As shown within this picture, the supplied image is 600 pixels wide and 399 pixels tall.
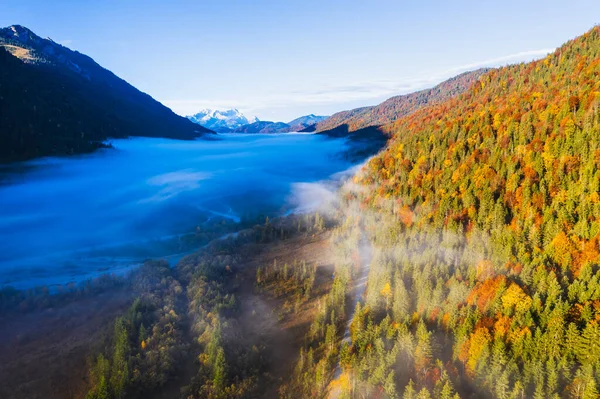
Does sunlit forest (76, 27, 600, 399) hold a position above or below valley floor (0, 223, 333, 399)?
above

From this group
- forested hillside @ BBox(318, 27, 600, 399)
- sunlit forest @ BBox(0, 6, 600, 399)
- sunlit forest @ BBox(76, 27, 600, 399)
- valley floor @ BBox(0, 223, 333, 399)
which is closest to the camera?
forested hillside @ BBox(318, 27, 600, 399)

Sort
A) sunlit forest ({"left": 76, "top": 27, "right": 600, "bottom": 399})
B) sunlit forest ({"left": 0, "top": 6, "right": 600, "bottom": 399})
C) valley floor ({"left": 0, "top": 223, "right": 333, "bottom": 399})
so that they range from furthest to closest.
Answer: valley floor ({"left": 0, "top": 223, "right": 333, "bottom": 399}), sunlit forest ({"left": 0, "top": 6, "right": 600, "bottom": 399}), sunlit forest ({"left": 76, "top": 27, "right": 600, "bottom": 399})

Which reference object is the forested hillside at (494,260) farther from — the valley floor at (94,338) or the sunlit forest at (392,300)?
the valley floor at (94,338)

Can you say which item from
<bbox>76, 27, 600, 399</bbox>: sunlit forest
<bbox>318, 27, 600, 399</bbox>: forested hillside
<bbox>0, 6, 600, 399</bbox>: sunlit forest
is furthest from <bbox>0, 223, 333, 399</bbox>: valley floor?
<bbox>318, 27, 600, 399</bbox>: forested hillside

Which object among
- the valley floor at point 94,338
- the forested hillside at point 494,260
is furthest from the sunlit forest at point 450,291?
the valley floor at point 94,338

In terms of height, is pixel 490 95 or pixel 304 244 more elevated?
pixel 490 95

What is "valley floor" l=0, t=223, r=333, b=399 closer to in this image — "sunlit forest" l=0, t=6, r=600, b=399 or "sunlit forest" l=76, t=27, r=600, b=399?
"sunlit forest" l=0, t=6, r=600, b=399

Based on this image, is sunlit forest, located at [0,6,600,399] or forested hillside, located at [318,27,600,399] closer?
forested hillside, located at [318,27,600,399]

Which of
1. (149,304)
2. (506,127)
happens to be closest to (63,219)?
(149,304)

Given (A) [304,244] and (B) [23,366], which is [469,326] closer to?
(A) [304,244]
